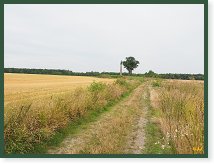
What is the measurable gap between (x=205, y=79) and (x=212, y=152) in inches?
54.4

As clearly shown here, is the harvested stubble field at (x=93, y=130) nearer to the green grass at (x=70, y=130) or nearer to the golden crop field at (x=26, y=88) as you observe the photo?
the green grass at (x=70, y=130)

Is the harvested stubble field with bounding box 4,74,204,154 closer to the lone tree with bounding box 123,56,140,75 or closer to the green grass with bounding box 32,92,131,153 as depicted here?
the green grass with bounding box 32,92,131,153

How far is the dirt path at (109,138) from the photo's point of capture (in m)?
7.33

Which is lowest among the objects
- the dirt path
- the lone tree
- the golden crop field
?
the dirt path

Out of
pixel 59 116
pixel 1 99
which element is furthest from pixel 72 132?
pixel 1 99

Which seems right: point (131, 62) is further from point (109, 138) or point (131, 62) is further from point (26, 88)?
point (109, 138)

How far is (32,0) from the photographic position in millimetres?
7098

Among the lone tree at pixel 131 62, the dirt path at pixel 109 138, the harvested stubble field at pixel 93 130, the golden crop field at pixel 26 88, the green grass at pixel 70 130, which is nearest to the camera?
the harvested stubble field at pixel 93 130

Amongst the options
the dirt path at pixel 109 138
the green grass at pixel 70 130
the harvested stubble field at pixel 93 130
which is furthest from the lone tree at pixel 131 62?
the green grass at pixel 70 130

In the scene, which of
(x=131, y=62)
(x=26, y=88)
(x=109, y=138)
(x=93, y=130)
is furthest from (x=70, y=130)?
(x=26, y=88)

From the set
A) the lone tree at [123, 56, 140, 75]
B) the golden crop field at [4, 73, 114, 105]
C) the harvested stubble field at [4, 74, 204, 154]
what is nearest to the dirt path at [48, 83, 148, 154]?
the harvested stubble field at [4, 74, 204, 154]

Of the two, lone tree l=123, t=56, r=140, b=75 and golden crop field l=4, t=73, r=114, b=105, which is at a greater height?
lone tree l=123, t=56, r=140, b=75

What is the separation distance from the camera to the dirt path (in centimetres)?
733

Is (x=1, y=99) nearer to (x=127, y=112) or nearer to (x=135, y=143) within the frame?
(x=135, y=143)
